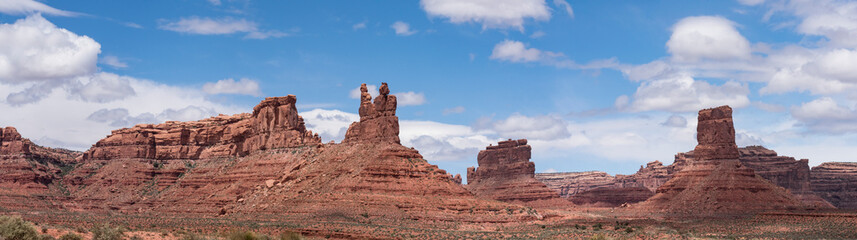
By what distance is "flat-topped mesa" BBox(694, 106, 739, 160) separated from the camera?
449 ft

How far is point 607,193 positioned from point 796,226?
105105 mm

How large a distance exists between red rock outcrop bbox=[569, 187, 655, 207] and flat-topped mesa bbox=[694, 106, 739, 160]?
44050 millimetres

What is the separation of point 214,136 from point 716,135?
255ft

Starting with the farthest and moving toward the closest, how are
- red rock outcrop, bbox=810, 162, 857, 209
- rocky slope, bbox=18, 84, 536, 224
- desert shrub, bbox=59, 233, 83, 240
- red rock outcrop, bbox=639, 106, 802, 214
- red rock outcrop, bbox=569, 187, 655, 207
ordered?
red rock outcrop, bbox=810, 162, 857, 209, red rock outcrop, bbox=569, 187, 655, 207, red rock outcrop, bbox=639, 106, 802, 214, rocky slope, bbox=18, 84, 536, 224, desert shrub, bbox=59, 233, 83, 240

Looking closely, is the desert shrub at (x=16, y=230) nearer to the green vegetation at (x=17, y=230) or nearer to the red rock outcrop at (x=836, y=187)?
the green vegetation at (x=17, y=230)

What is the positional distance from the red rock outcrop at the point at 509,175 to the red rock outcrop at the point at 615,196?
13504 mm

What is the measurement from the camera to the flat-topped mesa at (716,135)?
137000 millimetres

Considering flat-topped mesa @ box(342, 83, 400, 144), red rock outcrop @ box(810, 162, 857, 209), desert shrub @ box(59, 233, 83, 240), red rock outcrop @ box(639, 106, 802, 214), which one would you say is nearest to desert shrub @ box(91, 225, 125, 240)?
desert shrub @ box(59, 233, 83, 240)

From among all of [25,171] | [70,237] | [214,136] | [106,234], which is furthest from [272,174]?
[70,237]

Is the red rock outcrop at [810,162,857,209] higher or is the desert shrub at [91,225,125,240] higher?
the red rock outcrop at [810,162,857,209]

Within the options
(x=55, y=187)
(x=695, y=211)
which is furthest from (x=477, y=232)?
(x=55, y=187)

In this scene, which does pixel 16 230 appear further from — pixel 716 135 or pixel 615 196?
pixel 615 196

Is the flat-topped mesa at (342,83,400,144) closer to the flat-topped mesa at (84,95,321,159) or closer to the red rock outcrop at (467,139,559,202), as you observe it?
the flat-topped mesa at (84,95,321,159)

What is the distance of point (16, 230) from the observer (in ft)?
141
